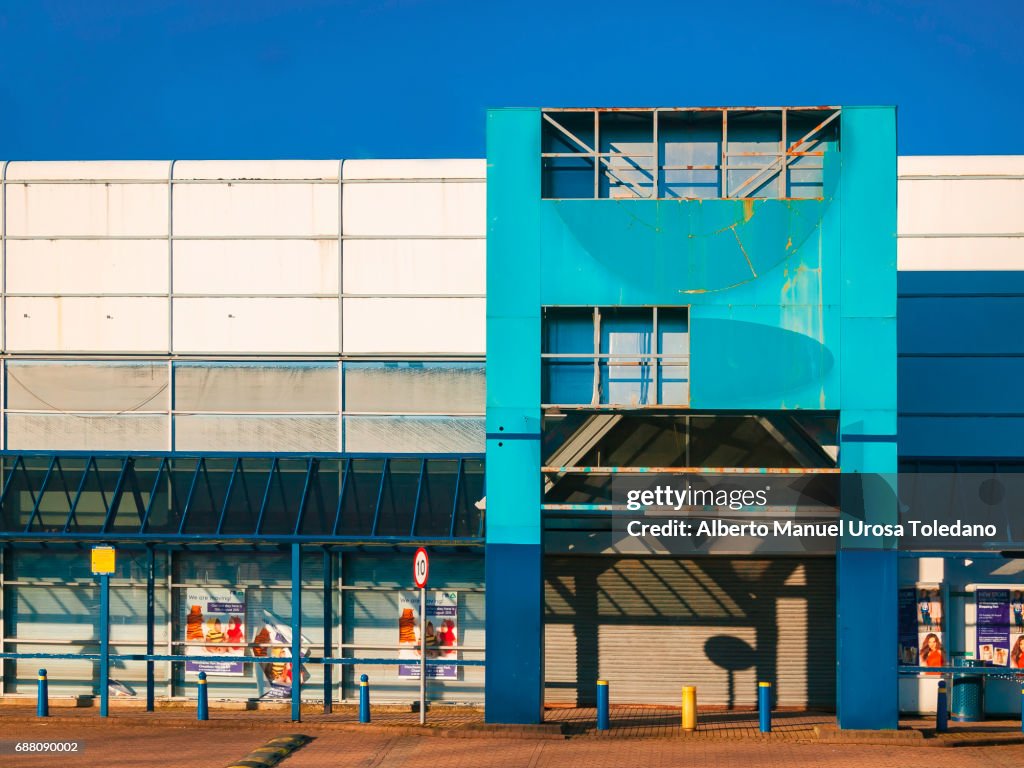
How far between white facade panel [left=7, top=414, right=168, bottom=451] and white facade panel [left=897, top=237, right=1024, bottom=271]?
14679 mm

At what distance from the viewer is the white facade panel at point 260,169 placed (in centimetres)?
2380

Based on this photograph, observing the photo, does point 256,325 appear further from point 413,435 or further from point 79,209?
point 79,209

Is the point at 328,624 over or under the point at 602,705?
over

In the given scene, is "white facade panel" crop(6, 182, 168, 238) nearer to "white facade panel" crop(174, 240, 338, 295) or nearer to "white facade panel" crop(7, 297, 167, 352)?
"white facade panel" crop(174, 240, 338, 295)

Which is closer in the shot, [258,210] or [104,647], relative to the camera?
[104,647]

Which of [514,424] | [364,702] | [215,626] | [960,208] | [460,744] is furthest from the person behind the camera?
[960,208]

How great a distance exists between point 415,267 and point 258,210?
327 cm

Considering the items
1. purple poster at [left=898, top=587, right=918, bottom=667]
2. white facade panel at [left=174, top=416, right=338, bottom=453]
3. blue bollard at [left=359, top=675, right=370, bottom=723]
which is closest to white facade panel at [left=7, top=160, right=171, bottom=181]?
white facade panel at [left=174, top=416, right=338, bottom=453]

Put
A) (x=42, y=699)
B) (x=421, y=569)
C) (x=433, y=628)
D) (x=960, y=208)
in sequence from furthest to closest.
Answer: (x=960, y=208), (x=433, y=628), (x=42, y=699), (x=421, y=569)

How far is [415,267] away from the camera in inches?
928

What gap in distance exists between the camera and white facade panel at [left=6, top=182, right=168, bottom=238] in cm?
2402

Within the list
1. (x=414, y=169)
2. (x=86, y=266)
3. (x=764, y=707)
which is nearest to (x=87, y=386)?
(x=86, y=266)

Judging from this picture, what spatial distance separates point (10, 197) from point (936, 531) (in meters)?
18.6

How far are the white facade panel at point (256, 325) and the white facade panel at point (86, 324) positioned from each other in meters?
0.53
